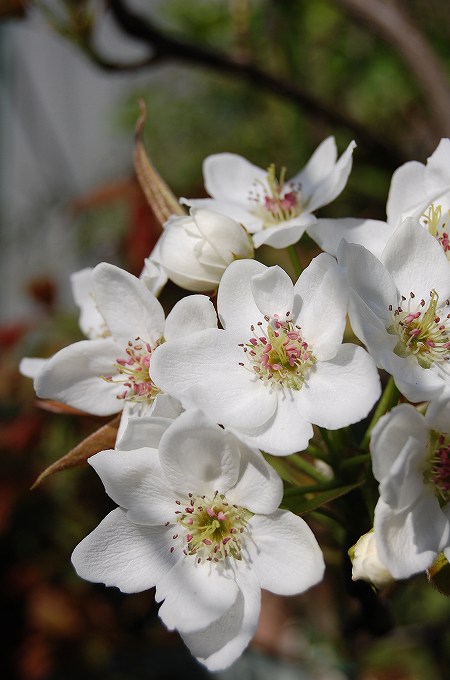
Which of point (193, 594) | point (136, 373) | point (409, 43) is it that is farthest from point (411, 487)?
point (409, 43)

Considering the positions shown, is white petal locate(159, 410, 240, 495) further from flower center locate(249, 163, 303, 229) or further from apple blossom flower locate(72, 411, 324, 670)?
flower center locate(249, 163, 303, 229)

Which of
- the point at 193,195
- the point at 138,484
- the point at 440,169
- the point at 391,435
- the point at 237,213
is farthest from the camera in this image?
the point at 193,195

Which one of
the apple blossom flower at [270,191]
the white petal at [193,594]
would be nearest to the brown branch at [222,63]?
the apple blossom flower at [270,191]

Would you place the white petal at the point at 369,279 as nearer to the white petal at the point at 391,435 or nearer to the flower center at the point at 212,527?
the white petal at the point at 391,435

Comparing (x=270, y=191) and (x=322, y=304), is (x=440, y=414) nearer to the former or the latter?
(x=322, y=304)

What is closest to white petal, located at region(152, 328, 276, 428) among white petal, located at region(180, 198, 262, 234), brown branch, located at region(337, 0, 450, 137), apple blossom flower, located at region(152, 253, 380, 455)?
apple blossom flower, located at region(152, 253, 380, 455)

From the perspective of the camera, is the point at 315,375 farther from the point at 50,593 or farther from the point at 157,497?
the point at 50,593
